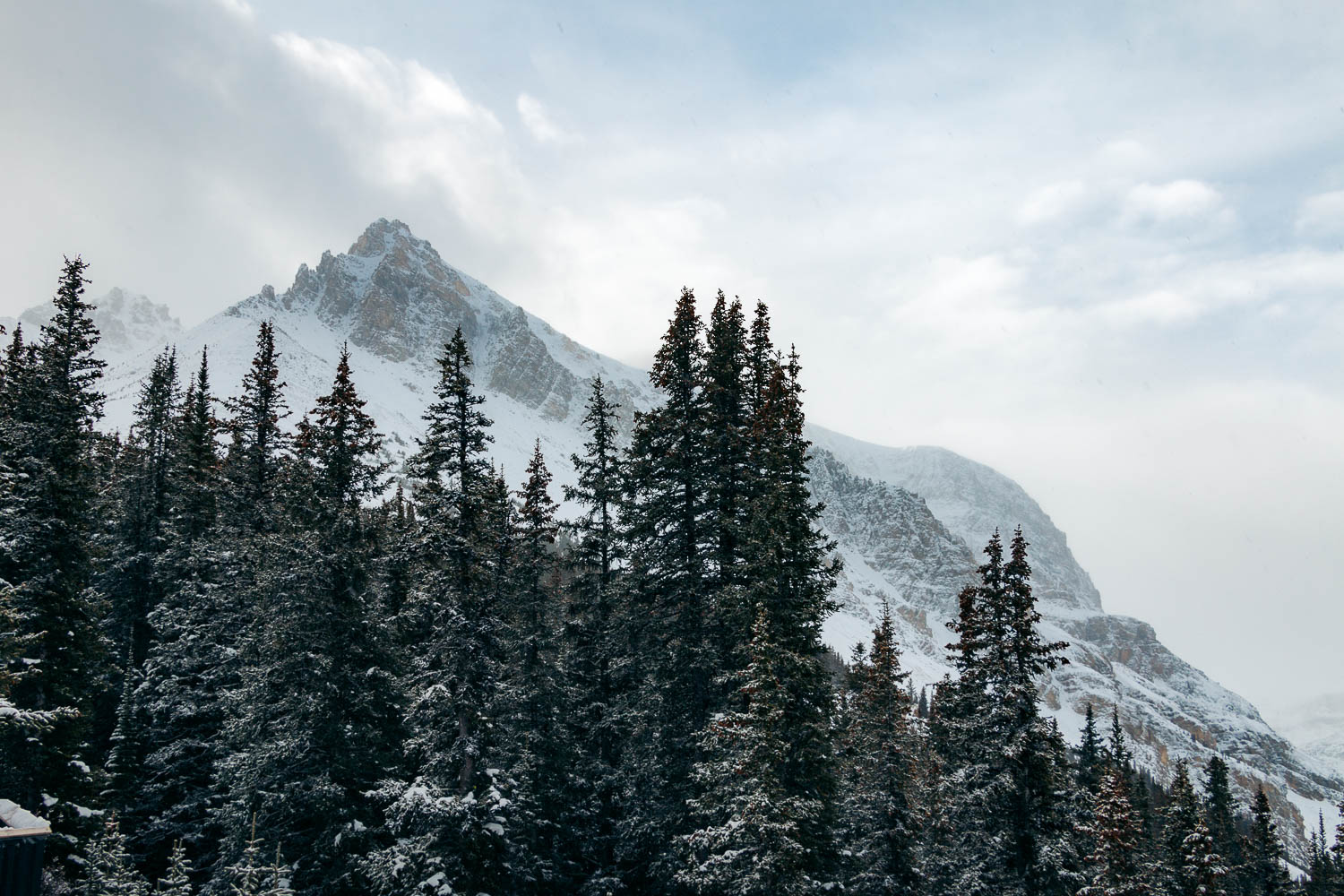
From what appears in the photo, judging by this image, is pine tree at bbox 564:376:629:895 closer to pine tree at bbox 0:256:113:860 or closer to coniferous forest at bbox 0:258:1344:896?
coniferous forest at bbox 0:258:1344:896

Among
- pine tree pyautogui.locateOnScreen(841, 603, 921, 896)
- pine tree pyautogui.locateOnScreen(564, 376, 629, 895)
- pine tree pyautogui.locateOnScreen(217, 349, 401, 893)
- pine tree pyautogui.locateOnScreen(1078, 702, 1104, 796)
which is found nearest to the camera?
pine tree pyautogui.locateOnScreen(217, 349, 401, 893)

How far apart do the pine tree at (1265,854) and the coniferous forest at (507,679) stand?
23071 mm

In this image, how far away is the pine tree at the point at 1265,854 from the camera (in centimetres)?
4547

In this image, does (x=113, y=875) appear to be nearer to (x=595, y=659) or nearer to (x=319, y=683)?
(x=319, y=683)

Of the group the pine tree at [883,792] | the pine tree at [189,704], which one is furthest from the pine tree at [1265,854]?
the pine tree at [189,704]

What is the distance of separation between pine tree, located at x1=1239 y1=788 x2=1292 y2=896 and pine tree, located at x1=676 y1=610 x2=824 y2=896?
39.8m

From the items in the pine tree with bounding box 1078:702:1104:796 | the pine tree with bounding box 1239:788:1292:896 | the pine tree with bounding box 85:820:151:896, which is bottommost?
the pine tree with bounding box 1239:788:1292:896

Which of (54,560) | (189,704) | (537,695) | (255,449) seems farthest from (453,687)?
(255,449)

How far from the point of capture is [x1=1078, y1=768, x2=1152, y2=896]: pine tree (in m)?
25.3

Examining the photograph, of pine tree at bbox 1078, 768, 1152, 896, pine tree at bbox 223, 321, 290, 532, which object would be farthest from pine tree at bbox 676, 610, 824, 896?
pine tree at bbox 223, 321, 290, 532

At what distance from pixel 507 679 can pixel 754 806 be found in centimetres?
977

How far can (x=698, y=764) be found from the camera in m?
19.5

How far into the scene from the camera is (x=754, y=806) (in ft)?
58.1

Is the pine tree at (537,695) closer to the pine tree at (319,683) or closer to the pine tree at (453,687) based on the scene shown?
the pine tree at (453,687)
